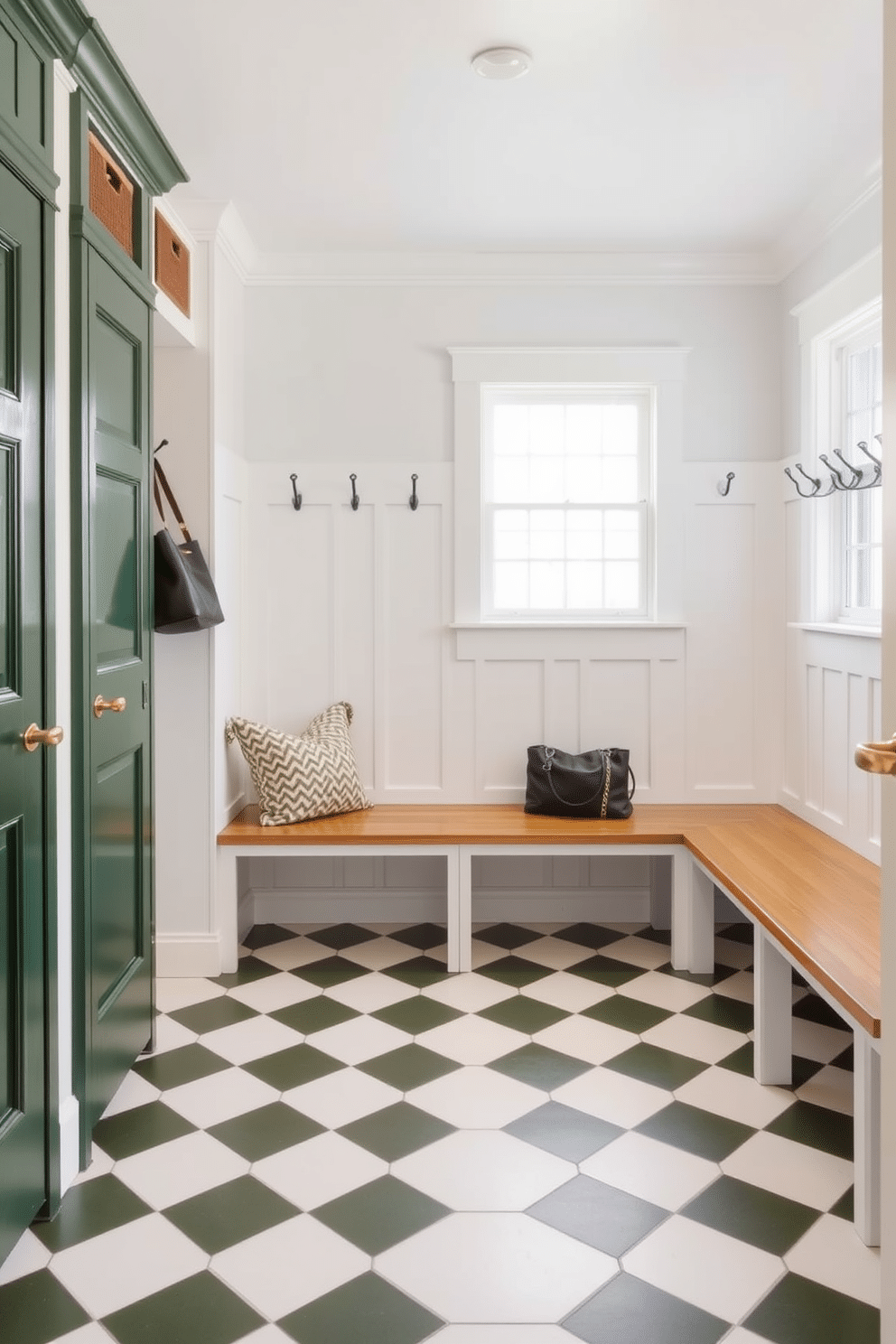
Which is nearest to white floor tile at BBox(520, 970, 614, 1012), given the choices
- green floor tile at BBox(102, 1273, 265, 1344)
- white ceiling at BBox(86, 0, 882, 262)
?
green floor tile at BBox(102, 1273, 265, 1344)

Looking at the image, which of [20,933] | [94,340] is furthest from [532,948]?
[94,340]

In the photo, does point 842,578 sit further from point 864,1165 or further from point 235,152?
point 235,152

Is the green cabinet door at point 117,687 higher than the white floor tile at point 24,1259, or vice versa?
the green cabinet door at point 117,687

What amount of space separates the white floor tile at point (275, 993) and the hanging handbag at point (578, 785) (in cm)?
110

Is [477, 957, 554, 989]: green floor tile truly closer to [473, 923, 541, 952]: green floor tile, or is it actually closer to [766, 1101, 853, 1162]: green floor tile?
[473, 923, 541, 952]: green floor tile

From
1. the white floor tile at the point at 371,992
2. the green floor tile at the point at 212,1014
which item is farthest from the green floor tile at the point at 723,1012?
the green floor tile at the point at 212,1014

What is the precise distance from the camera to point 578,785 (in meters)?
4.08

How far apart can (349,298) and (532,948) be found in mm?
2697

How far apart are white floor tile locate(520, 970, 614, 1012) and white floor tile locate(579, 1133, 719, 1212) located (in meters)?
0.88

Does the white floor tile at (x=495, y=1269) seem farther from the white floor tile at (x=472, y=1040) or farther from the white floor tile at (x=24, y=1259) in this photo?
the white floor tile at (x=472, y=1040)

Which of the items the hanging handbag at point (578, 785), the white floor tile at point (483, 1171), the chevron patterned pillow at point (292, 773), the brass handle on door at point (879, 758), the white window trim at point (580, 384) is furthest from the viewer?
the white window trim at point (580, 384)

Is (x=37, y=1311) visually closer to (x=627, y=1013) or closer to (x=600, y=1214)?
(x=600, y=1214)

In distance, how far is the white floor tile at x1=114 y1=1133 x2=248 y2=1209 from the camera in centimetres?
238

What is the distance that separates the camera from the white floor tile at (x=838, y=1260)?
203cm
